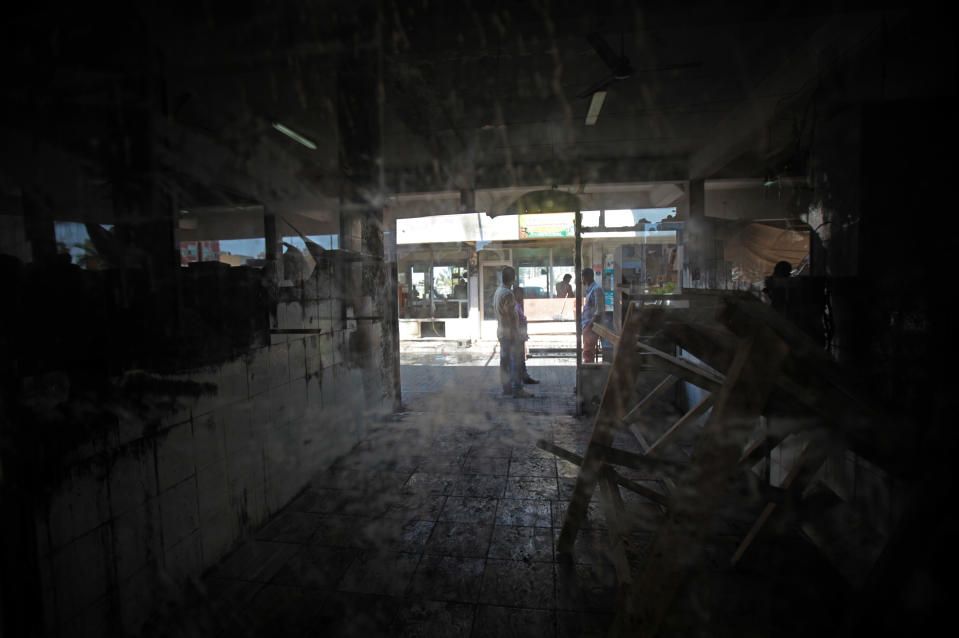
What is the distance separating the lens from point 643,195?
1092cm

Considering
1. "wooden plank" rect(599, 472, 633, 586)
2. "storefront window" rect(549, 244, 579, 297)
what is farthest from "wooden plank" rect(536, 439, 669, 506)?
"storefront window" rect(549, 244, 579, 297)

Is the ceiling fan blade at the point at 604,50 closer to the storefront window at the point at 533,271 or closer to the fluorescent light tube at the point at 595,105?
the fluorescent light tube at the point at 595,105

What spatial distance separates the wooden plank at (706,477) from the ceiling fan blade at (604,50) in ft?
11.6

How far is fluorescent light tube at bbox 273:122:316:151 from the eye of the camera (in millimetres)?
6398

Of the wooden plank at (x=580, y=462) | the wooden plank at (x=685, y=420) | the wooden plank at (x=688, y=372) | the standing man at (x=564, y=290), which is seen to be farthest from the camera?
the standing man at (x=564, y=290)

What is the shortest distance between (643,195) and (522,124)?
5478 mm

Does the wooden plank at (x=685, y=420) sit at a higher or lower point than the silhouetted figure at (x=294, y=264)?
lower

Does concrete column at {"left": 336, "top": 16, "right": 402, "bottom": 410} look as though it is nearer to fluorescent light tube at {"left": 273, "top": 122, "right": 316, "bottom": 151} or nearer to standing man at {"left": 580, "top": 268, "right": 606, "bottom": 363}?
fluorescent light tube at {"left": 273, "top": 122, "right": 316, "bottom": 151}

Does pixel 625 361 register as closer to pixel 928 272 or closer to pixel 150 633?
pixel 928 272

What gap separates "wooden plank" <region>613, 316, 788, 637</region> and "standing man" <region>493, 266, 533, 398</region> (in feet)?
16.7

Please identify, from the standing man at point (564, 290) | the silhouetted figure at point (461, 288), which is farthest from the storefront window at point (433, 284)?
the standing man at point (564, 290)

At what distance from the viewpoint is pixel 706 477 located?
1710 mm

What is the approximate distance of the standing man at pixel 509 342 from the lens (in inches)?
271

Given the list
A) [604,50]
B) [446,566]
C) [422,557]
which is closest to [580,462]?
[446,566]
